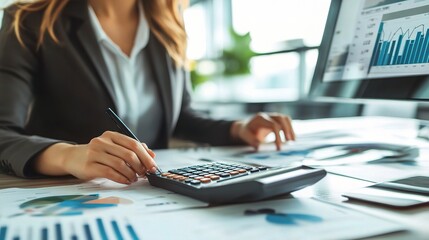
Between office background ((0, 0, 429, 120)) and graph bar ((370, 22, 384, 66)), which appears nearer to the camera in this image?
graph bar ((370, 22, 384, 66))

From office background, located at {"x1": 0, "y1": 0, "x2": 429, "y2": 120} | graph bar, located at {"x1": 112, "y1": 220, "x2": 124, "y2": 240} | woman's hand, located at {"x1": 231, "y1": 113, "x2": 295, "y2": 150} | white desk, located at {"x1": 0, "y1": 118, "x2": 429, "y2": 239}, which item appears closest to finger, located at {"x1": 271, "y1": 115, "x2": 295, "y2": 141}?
woman's hand, located at {"x1": 231, "y1": 113, "x2": 295, "y2": 150}

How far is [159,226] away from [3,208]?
0.18m

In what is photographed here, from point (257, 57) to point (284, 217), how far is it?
264 centimetres

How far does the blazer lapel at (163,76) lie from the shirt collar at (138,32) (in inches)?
0.8

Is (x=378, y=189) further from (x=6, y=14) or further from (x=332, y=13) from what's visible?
(x=6, y=14)

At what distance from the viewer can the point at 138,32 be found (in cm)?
106

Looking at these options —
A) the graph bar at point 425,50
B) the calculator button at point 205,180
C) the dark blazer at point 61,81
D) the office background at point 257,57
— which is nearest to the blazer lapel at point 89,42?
the dark blazer at point 61,81

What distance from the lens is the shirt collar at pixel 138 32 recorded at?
0.95m

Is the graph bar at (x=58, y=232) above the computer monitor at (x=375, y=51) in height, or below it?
below

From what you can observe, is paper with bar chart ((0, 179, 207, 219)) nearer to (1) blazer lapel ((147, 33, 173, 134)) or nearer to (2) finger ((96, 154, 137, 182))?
(2) finger ((96, 154, 137, 182))

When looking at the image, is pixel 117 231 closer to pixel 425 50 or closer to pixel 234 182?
pixel 234 182

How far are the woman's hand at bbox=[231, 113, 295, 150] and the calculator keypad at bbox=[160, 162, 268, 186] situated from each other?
329 millimetres

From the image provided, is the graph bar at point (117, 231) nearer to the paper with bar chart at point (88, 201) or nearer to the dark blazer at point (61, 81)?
the paper with bar chart at point (88, 201)

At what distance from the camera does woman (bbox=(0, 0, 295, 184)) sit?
699 millimetres
